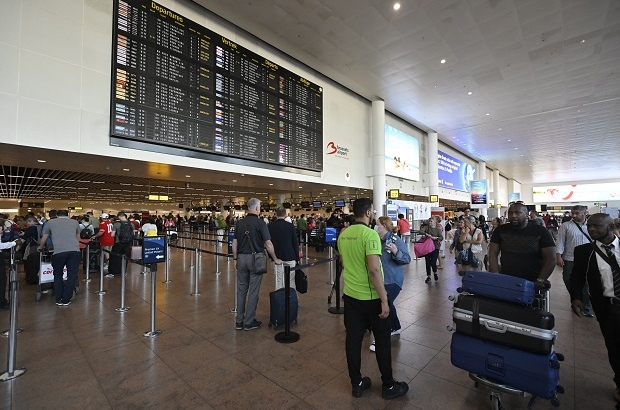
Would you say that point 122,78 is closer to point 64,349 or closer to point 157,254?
point 157,254

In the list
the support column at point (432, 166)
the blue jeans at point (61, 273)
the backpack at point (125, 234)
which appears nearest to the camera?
the blue jeans at point (61, 273)

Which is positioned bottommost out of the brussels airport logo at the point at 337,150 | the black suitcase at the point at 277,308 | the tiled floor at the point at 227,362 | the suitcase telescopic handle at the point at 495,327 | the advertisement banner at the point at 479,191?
the tiled floor at the point at 227,362

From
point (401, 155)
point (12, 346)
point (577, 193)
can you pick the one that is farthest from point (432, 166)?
point (577, 193)

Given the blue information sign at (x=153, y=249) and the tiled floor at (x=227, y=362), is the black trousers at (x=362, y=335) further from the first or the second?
the blue information sign at (x=153, y=249)

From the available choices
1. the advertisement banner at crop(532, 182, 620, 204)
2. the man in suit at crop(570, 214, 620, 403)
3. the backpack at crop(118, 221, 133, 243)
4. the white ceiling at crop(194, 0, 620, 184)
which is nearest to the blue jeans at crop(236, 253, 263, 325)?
the man in suit at crop(570, 214, 620, 403)

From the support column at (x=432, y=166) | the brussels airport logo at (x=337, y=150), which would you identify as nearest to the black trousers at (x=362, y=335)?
the brussels airport logo at (x=337, y=150)

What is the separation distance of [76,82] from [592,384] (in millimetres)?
9188

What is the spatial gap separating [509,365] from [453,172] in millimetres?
26186

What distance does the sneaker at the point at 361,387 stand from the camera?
2501 mm

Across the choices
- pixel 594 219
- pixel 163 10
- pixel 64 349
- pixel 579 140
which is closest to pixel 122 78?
pixel 163 10

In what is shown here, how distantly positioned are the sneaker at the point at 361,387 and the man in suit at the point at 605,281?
1829 mm

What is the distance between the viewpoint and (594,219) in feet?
8.12

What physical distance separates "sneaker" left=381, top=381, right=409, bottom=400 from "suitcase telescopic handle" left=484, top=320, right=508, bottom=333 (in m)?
0.93

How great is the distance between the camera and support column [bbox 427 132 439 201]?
2000 centimetres
